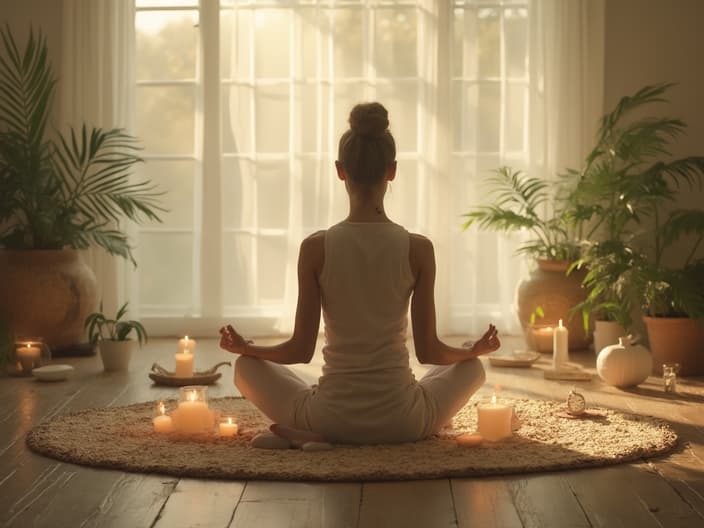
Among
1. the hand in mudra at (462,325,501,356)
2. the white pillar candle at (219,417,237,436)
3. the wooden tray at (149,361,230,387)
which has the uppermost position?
the hand in mudra at (462,325,501,356)

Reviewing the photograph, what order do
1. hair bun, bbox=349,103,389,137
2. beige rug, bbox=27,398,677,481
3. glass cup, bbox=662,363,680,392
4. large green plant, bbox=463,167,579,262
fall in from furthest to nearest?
large green plant, bbox=463,167,579,262 → glass cup, bbox=662,363,680,392 → hair bun, bbox=349,103,389,137 → beige rug, bbox=27,398,677,481

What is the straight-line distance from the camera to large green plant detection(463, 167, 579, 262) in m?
5.70

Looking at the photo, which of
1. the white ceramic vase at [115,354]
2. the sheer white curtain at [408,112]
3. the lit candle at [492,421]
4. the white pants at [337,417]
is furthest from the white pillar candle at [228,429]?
the sheer white curtain at [408,112]

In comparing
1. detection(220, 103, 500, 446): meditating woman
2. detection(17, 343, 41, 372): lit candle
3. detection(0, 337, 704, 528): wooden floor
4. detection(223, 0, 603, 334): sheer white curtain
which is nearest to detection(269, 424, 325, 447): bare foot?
detection(220, 103, 500, 446): meditating woman

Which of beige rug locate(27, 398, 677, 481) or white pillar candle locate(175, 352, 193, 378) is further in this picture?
white pillar candle locate(175, 352, 193, 378)

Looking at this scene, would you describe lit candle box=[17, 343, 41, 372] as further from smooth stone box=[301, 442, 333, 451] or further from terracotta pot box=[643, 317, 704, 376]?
terracotta pot box=[643, 317, 704, 376]

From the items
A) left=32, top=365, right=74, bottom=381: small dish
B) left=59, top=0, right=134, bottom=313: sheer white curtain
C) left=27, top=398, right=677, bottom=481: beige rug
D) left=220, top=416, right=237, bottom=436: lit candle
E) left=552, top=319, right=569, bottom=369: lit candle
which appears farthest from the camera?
left=59, top=0, right=134, bottom=313: sheer white curtain

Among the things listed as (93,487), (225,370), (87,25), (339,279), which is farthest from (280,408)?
(87,25)

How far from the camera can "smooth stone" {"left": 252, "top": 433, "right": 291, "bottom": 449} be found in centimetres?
332

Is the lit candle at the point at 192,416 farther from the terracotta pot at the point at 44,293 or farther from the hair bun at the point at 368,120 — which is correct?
the terracotta pot at the point at 44,293

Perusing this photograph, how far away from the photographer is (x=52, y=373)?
15.3ft

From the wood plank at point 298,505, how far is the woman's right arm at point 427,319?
1.92 feet

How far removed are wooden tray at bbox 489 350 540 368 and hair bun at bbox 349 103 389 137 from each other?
83.3 inches

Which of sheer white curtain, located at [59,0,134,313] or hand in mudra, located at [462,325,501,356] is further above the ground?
sheer white curtain, located at [59,0,134,313]
